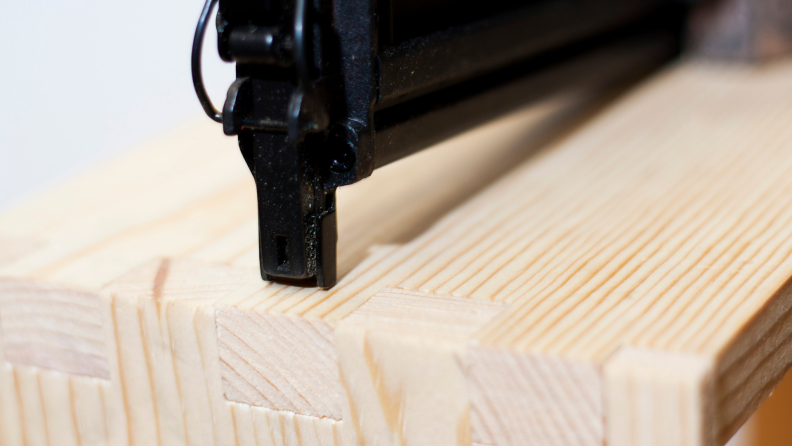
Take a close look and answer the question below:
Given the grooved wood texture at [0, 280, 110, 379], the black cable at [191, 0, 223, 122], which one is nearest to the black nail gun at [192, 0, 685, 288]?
the black cable at [191, 0, 223, 122]

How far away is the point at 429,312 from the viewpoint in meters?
0.42

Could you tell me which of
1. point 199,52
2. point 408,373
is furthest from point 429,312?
point 199,52

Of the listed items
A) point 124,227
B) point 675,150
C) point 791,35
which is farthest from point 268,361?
point 791,35

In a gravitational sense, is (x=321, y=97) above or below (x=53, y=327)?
above

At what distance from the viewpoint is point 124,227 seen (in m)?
0.60

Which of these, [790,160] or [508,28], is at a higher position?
[508,28]

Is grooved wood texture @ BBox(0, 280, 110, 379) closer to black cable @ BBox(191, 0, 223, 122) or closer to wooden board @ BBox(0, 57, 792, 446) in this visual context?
wooden board @ BBox(0, 57, 792, 446)

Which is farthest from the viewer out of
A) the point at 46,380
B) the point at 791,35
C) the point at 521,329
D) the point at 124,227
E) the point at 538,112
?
the point at 791,35

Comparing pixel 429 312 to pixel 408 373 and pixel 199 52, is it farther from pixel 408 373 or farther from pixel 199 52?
pixel 199 52

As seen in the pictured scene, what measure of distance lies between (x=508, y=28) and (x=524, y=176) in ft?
0.38

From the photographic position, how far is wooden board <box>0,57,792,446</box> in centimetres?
37

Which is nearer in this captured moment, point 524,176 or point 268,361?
point 268,361

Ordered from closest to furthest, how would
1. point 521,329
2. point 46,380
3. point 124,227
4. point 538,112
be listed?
point 521,329 < point 46,380 < point 124,227 < point 538,112

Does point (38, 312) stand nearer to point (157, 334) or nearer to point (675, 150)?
point (157, 334)
